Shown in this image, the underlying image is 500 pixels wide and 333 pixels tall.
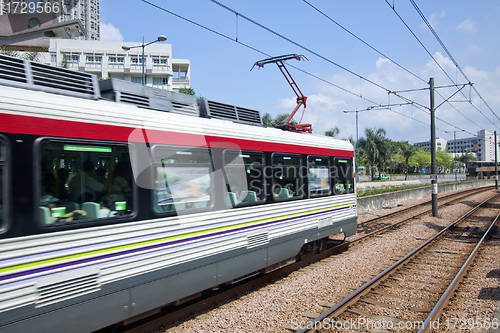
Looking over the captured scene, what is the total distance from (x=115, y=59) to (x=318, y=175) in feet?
182

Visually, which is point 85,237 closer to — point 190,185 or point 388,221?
point 190,185

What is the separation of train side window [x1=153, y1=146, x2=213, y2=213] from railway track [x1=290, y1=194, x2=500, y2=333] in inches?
96.9

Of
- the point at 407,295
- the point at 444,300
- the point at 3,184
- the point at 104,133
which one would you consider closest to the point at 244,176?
the point at 104,133

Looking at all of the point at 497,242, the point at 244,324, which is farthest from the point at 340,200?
the point at 497,242

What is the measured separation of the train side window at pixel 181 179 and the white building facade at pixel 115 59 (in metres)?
52.6

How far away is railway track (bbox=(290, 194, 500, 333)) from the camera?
556cm

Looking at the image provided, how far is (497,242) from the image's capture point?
12.0 meters

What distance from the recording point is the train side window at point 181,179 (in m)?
5.25

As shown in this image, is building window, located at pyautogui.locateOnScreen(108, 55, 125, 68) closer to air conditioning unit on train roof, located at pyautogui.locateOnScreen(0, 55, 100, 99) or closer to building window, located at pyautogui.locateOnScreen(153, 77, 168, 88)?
building window, located at pyautogui.locateOnScreen(153, 77, 168, 88)

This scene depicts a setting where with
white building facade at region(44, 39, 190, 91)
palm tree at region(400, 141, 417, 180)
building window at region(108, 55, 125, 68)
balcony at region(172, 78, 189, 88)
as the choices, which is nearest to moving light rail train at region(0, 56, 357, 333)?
white building facade at region(44, 39, 190, 91)

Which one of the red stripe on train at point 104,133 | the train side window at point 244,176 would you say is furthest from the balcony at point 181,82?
the red stripe on train at point 104,133

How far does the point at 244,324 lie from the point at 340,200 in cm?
536

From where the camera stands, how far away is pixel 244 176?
6797 mm

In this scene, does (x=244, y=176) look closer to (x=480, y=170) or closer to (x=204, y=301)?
(x=204, y=301)
